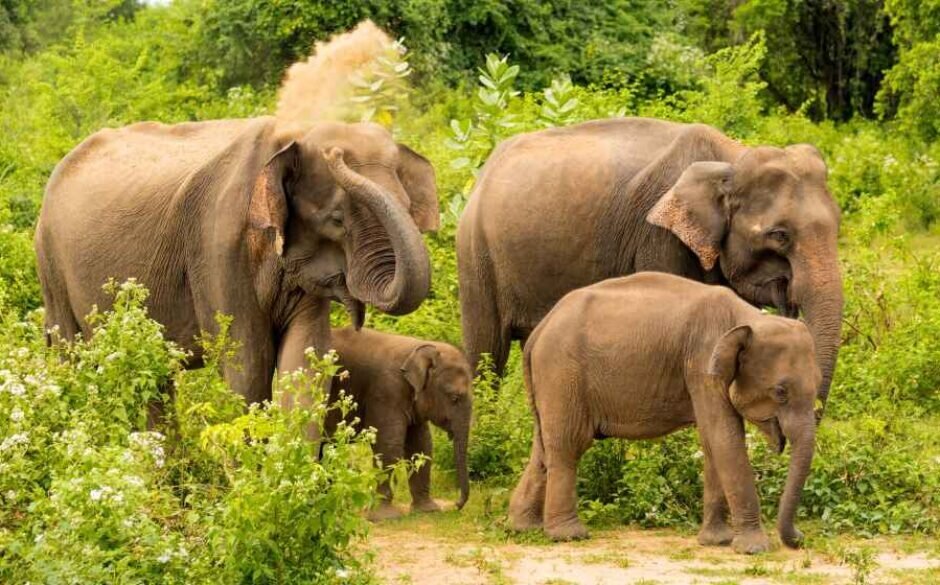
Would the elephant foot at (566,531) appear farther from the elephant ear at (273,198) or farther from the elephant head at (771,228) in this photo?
the elephant ear at (273,198)

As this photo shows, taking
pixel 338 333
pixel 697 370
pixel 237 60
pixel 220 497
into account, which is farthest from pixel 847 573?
pixel 237 60

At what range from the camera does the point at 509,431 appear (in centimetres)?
1129

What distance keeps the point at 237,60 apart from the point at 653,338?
17.2 metres

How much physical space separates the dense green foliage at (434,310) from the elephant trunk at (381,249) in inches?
29.4

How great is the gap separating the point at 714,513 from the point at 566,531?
26.9 inches

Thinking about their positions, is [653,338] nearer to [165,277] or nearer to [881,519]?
[881,519]

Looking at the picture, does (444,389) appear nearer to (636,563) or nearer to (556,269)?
(556,269)

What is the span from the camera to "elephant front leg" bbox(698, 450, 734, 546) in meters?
9.32

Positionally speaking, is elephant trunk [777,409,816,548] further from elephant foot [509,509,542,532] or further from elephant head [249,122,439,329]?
elephant head [249,122,439,329]

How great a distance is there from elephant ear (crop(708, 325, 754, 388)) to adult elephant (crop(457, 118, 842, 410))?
809 mm

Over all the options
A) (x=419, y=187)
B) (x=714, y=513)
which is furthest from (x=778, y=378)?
(x=419, y=187)

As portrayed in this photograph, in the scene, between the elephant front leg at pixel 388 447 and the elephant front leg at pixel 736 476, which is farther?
the elephant front leg at pixel 388 447

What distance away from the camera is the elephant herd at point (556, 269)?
909 centimetres

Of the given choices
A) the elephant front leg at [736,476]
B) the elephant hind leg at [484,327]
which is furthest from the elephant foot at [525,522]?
the elephant hind leg at [484,327]
